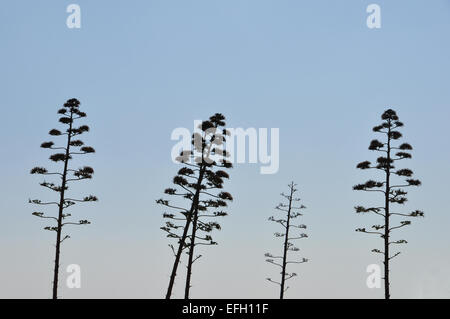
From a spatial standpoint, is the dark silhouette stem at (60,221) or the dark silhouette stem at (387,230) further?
the dark silhouette stem at (60,221)

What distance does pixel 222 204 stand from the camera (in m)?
30.9

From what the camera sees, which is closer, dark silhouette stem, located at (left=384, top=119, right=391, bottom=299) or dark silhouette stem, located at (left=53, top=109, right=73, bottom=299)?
dark silhouette stem, located at (left=384, top=119, right=391, bottom=299)

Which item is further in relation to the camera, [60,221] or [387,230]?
[60,221]

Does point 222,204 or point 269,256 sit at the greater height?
point 222,204

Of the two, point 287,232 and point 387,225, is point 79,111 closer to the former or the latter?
point 287,232

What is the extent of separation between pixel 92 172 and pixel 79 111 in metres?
4.14
